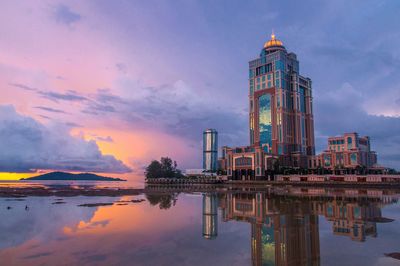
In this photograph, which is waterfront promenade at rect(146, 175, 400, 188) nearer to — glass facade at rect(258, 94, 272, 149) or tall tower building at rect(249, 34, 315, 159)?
tall tower building at rect(249, 34, 315, 159)

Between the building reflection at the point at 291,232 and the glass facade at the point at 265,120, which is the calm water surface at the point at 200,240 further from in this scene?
the glass facade at the point at 265,120

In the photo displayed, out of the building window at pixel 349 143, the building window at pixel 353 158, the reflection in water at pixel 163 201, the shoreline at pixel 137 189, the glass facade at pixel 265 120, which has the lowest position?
the shoreline at pixel 137 189

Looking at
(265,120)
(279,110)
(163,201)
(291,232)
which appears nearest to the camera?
(291,232)

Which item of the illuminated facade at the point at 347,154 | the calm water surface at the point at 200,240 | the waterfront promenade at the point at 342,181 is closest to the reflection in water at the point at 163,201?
the calm water surface at the point at 200,240

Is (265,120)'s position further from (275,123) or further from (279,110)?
(279,110)

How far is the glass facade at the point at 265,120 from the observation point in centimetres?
18538

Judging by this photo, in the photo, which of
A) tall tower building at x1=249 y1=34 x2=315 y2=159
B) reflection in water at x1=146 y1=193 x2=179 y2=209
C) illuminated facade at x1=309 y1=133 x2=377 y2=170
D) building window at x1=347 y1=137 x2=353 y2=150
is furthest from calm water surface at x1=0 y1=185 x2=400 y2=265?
building window at x1=347 y1=137 x2=353 y2=150

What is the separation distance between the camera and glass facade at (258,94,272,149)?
608ft

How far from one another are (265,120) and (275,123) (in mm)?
8348

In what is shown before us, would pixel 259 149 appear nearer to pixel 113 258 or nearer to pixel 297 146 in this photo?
pixel 297 146

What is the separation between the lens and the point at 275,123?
598ft

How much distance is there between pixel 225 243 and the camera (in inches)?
803

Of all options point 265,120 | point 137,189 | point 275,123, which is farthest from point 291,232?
point 265,120

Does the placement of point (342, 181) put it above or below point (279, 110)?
below
